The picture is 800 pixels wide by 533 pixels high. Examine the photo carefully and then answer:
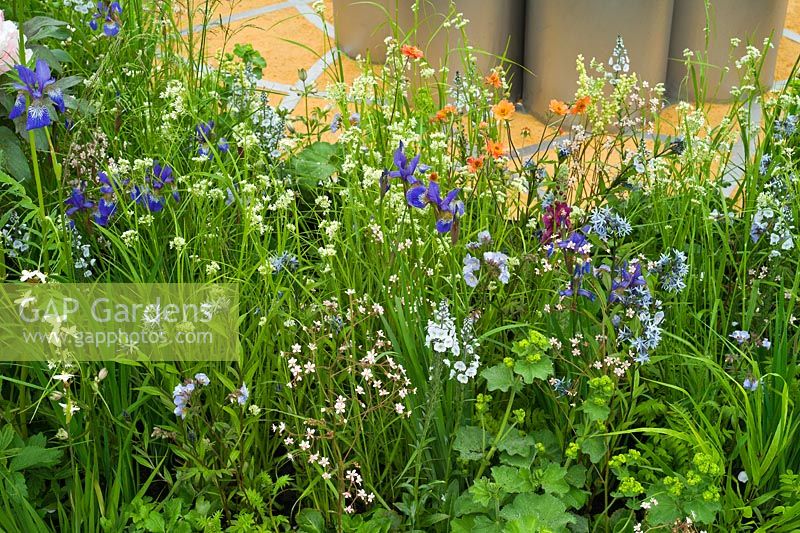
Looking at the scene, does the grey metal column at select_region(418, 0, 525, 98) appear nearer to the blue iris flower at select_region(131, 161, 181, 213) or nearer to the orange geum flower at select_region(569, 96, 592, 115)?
the orange geum flower at select_region(569, 96, 592, 115)

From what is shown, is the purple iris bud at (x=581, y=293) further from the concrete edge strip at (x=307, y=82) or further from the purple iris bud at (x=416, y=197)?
the concrete edge strip at (x=307, y=82)

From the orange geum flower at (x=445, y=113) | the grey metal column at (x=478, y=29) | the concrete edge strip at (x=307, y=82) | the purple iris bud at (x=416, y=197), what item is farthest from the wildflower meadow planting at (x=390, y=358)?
the concrete edge strip at (x=307, y=82)

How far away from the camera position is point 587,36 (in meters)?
3.54

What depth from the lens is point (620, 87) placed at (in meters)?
2.40

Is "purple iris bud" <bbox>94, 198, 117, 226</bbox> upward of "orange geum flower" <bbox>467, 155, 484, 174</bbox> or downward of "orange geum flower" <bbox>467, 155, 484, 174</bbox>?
downward

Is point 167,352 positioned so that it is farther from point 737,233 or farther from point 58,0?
point 58,0

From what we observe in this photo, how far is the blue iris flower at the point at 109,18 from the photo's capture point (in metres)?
2.64

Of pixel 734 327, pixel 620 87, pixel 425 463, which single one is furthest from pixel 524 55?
pixel 425 463

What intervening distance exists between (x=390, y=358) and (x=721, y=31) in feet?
8.18

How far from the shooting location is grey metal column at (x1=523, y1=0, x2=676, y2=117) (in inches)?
137

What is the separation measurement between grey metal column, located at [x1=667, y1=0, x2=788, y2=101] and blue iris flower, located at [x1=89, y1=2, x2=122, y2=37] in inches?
78.2

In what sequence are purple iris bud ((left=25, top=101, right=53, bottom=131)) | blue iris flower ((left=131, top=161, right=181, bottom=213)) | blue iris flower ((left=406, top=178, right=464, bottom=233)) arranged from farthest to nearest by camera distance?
1. blue iris flower ((left=131, top=161, right=181, bottom=213))
2. blue iris flower ((left=406, top=178, right=464, bottom=233))
3. purple iris bud ((left=25, top=101, right=53, bottom=131))

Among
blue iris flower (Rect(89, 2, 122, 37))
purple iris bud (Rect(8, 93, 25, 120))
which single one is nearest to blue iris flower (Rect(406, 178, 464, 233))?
purple iris bud (Rect(8, 93, 25, 120))

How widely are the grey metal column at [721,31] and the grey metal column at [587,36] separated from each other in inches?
4.6
